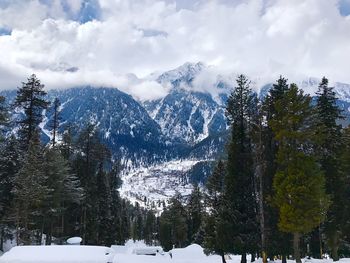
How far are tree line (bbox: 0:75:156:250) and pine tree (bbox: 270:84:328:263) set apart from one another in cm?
2202

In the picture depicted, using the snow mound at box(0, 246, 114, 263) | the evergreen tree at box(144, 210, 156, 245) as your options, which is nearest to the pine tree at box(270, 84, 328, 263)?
the snow mound at box(0, 246, 114, 263)

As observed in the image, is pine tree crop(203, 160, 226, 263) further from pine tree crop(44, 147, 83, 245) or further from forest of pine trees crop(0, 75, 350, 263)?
pine tree crop(44, 147, 83, 245)

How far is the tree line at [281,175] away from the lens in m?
34.2

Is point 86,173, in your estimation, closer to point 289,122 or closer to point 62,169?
point 62,169

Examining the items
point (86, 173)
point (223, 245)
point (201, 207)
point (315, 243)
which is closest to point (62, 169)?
point (86, 173)

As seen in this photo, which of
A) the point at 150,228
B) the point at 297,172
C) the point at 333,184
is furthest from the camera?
the point at 150,228

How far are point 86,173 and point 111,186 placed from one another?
44.7 ft

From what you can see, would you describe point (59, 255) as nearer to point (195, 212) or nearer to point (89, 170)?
point (89, 170)

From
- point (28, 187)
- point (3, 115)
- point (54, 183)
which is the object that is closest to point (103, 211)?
point (54, 183)

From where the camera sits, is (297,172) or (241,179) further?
(241,179)

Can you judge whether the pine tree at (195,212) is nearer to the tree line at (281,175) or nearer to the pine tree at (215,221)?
the pine tree at (215,221)

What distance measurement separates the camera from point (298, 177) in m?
34.2

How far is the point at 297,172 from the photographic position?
34406 millimetres

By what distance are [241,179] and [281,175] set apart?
4.86 m
